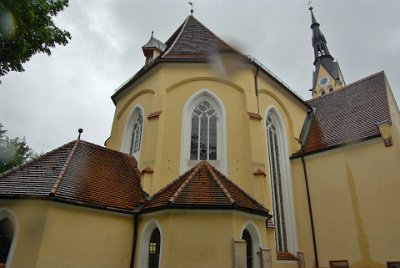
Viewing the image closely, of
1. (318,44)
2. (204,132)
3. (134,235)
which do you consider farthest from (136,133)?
(318,44)

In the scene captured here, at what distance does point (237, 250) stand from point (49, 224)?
4.73 meters

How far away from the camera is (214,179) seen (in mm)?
8789

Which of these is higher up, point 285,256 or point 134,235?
point 134,235

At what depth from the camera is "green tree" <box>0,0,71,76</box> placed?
20.2ft

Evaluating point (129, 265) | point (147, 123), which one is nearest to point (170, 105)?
point (147, 123)

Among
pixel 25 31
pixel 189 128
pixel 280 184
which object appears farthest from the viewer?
pixel 280 184

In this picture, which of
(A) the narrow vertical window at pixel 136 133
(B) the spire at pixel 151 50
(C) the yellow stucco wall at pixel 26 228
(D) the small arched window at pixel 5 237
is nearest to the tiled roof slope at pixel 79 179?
(C) the yellow stucco wall at pixel 26 228

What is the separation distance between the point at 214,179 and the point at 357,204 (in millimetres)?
6101

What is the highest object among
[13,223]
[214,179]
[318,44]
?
[318,44]

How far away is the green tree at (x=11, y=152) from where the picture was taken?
2028 centimetres

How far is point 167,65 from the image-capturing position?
12461 mm

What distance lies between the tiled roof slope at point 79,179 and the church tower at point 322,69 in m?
29.6

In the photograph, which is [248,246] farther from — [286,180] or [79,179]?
[286,180]

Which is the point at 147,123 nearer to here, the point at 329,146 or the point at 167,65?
the point at 167,65
